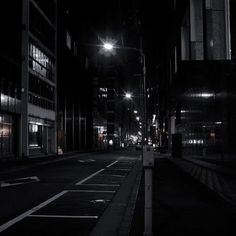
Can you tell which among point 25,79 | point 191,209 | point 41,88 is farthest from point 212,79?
point 41,88

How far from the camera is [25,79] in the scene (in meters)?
50.1

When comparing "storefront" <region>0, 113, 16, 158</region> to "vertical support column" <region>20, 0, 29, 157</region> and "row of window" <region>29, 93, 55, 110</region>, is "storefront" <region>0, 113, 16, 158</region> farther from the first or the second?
"row of window" <region>29, 93, 55, 110</region>

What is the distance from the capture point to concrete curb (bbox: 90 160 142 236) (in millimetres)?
9650

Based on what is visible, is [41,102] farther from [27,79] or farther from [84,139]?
[84,139]

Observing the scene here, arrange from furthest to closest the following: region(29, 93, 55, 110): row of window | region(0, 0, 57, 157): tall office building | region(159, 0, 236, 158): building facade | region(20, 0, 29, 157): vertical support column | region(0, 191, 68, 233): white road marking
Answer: region(29, 93, 55, 110): row of window, region(20, 0, 29, 157): vertical support column, region(0, 0, 57, 157): tall office building, region(159, 0, 236, 158): building facade, region(0, 191, 68, 233): white road marking

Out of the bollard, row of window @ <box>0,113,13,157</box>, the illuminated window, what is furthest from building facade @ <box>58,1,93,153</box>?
the bollard

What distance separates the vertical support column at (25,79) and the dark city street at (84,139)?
10 centimetres

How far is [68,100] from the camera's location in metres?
75.0

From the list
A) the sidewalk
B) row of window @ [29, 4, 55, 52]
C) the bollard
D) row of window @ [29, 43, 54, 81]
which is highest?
row of window @ [29, 4, 55, 52]

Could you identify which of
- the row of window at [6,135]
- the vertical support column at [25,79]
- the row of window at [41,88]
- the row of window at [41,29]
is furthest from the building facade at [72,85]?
the row of window at [6,135]

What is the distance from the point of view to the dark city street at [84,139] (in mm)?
11156

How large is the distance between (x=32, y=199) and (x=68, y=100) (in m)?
60.1

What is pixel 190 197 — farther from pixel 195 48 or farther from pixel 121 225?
pixel 195 48

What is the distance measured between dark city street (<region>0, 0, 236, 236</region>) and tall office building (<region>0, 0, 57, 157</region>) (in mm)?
114
